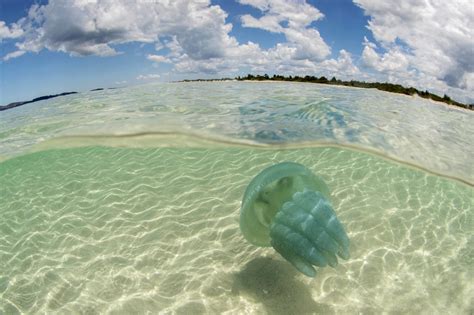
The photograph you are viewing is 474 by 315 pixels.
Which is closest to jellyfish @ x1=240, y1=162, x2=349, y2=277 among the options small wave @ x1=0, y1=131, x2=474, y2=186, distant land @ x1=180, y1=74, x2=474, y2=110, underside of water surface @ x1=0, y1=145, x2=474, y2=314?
underside of water surface @ x1=0, y1=145, x2=474, y2=314

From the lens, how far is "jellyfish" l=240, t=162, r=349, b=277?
134 inches

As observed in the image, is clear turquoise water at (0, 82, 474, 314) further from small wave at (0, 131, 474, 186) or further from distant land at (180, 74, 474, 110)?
distant land at (180, 74, 474, 110)

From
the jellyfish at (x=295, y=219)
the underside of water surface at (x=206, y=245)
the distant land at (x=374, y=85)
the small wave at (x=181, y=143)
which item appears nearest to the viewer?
the jellyfish at (x=295, y=219)

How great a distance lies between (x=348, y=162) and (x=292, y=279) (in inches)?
214

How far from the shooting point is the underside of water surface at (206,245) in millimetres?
4379

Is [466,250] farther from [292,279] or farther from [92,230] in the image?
[92,230]

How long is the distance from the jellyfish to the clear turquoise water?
97 centimetres

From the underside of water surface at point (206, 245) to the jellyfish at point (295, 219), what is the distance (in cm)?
97

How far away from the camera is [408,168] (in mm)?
9992

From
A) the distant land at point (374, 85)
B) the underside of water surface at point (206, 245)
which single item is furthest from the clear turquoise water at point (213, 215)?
the distant land at point (374, 85)

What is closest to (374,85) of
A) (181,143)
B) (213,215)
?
(181,143)

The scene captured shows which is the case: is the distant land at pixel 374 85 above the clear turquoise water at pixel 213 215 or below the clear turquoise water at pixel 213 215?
above

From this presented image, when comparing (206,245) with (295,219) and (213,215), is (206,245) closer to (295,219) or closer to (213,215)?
(213,215)

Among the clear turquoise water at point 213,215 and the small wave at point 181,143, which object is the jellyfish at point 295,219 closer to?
the clear turquoise water at point 213,215
